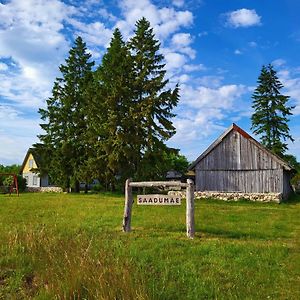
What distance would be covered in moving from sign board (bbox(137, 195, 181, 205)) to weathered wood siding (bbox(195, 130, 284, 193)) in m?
21.5

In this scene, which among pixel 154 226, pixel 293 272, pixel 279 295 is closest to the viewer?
pixel 279 295

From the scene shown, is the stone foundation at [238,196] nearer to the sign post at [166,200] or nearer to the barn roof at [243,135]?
the barn roof at [243,135]

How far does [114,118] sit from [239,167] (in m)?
12.1

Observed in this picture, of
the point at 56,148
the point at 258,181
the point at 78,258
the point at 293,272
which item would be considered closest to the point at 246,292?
the point at 293,272

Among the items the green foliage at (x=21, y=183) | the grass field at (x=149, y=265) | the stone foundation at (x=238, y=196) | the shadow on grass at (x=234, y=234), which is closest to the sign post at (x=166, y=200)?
the grass field at (x=149, y=265)

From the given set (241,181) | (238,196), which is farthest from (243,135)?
(238,196)

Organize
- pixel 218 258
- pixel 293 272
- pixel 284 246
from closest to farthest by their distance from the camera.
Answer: pixel 293 272, pixel 218 258, pixel 284 246

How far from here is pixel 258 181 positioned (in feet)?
104

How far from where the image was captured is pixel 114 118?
34.8 m

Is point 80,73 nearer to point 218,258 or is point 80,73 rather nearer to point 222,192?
point 222,192

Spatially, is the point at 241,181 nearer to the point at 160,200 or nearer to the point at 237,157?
the point at 237,157

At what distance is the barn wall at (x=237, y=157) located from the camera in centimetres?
3153

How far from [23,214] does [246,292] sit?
12043 millimetres

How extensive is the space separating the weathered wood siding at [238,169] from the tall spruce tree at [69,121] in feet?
46.9
